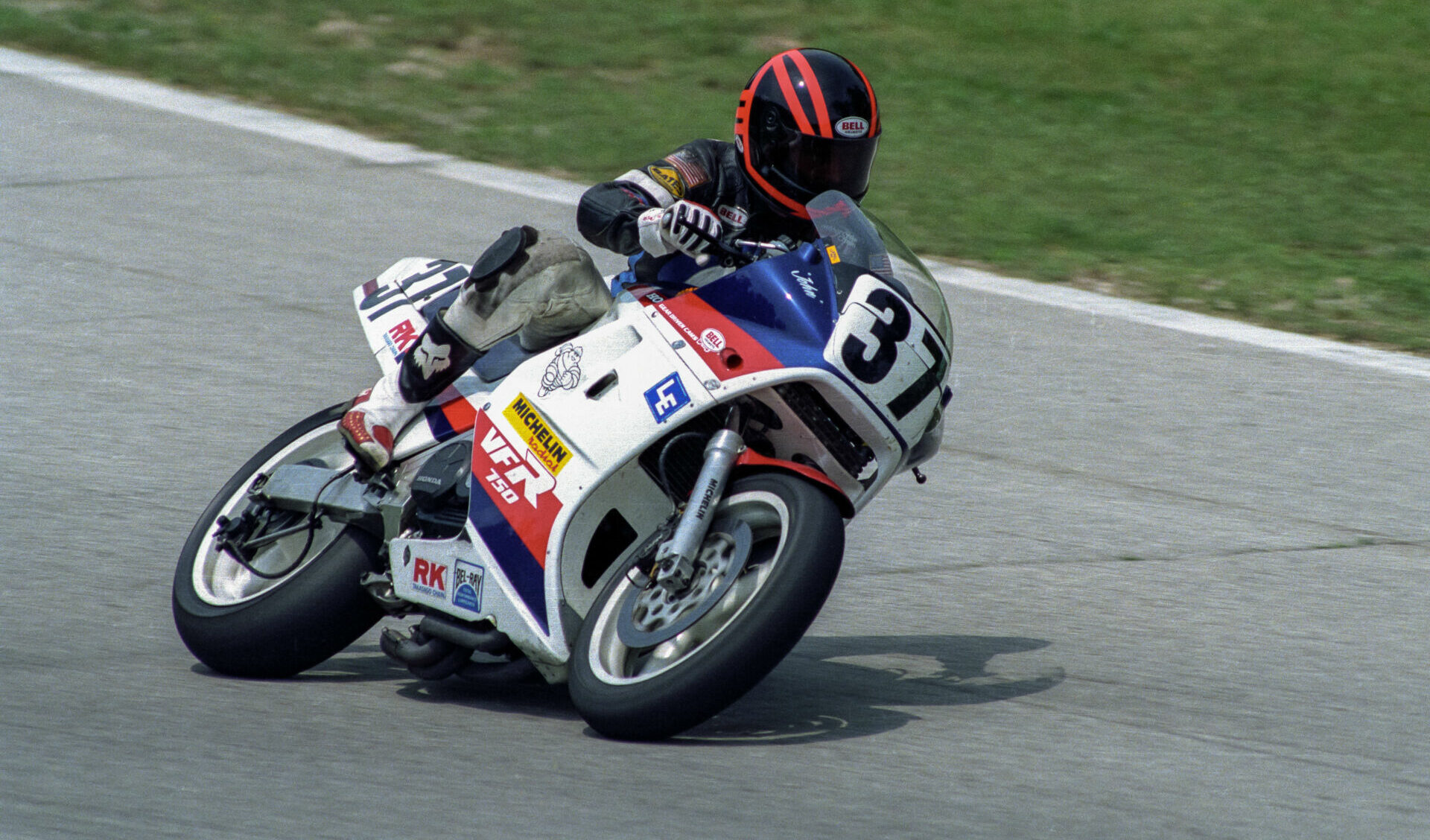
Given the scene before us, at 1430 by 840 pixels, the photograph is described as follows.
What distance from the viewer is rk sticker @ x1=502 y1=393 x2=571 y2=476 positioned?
445 cm

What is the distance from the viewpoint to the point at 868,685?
192 inches

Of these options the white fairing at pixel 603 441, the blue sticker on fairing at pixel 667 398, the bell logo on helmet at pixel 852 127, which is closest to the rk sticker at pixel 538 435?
the white fairing at pixel 603 441

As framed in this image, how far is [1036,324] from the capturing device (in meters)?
9.05

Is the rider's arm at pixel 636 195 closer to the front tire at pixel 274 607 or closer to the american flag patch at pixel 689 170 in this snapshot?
the american flag patch at pixel 689 170

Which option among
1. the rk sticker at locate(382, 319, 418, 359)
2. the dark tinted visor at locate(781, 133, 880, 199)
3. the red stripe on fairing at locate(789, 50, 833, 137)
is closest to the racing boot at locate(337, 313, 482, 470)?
the rk sticker at locate(382, 319, 418, 359)

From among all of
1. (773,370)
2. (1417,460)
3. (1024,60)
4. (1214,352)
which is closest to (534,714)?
(773,370)

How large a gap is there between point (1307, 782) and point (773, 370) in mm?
1493

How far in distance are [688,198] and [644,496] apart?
0.84 meters

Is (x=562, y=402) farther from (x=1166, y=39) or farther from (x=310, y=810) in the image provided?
(x=1166, y=39)

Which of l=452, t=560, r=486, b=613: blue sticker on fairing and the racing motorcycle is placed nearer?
the racing motorcycle

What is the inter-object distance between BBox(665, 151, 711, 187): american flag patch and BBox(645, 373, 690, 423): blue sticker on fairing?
0.76m

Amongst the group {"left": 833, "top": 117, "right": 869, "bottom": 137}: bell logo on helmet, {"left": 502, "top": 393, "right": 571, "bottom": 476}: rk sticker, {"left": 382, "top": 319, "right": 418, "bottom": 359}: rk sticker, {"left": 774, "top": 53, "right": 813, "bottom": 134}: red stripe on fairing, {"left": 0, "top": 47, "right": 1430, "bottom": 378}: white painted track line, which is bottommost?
{"left": 0, "top": 47, "right": 1430, "bottom": 378}: white painted track line

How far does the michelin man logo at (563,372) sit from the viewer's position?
4.53 m

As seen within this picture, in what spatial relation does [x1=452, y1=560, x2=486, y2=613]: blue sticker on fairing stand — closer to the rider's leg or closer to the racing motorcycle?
the racing motorcycle
